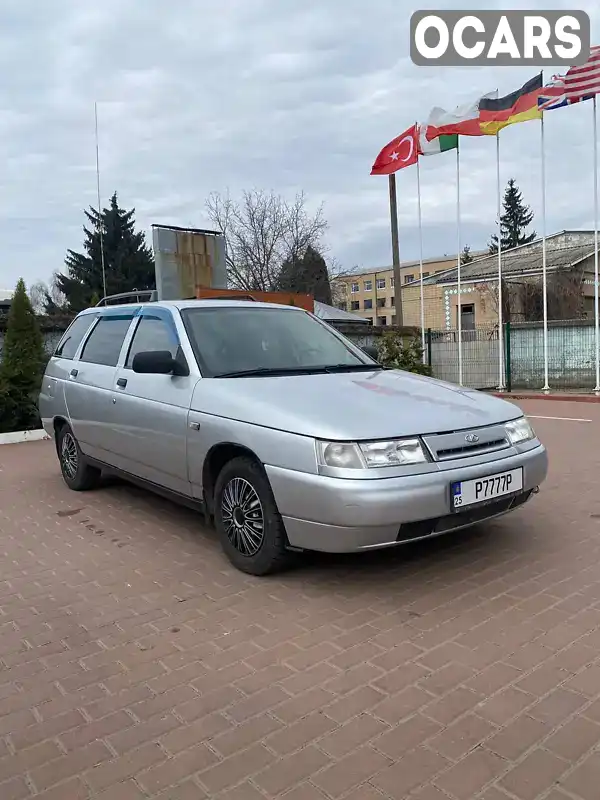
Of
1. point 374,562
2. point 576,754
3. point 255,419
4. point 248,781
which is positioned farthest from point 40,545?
point 576,754

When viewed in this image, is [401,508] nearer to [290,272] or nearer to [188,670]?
[188,670]

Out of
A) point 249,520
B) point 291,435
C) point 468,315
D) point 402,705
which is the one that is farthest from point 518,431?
point 468,315

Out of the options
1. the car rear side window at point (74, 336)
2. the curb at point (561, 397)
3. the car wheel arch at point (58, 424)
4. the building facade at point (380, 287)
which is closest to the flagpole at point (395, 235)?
the curb at point (561, 397)

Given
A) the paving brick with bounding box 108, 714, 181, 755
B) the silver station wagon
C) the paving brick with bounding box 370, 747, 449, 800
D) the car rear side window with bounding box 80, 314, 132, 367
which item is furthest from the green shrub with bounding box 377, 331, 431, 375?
the paving brick with bounding box 370, 747, 449, 800

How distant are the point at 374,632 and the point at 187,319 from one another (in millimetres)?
2684

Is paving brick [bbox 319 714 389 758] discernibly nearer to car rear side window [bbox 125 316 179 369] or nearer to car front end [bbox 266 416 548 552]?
car front end [bbox 266 416 548 552]

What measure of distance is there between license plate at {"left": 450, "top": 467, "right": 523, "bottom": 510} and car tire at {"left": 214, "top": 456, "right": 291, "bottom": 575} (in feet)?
3.29

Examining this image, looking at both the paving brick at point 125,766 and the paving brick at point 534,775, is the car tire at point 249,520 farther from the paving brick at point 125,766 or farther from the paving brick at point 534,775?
the paving brick at point 534,775

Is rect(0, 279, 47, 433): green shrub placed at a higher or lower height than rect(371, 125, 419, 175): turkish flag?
lower

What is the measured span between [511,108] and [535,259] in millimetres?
16725

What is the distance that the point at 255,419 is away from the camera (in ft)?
12.5

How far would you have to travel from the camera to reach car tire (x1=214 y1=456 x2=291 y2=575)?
374cm

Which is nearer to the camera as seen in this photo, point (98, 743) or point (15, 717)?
point (98, 743)
